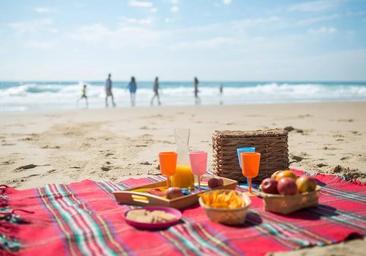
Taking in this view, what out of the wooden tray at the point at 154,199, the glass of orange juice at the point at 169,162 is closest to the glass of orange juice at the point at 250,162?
the wooden tray at the point at 154,199

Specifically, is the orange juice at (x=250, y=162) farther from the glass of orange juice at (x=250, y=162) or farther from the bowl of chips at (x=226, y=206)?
the bowl of chips at (x=226, y=206)

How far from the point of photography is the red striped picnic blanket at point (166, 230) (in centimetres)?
251

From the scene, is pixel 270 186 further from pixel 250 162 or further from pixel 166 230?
pixel 166 230

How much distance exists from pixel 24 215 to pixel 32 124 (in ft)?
29.9

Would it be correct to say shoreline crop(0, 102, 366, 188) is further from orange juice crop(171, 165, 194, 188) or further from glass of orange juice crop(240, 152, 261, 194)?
orange juice crop(171, 165, 194, 188)

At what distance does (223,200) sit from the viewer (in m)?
2.92

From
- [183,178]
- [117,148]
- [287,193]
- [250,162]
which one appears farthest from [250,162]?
[117,148]

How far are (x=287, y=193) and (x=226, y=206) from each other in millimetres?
505

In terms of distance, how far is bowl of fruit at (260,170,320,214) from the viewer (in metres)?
3.02

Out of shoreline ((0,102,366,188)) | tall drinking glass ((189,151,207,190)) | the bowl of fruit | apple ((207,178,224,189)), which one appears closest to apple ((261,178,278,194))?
the bowl of fruit

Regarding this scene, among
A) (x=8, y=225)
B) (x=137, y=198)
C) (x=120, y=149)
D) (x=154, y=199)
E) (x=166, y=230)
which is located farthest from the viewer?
(x=120, y=149)

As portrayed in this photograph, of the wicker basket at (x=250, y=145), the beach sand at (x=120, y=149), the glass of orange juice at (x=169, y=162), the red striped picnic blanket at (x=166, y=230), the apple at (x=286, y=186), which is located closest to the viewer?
the red striped picnic blanket at (x=166, y=230)

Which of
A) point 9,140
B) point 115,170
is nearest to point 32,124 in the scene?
point 9,140

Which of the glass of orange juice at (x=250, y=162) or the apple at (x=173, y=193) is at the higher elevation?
the glass of orange juice at (x=250, y=162)
